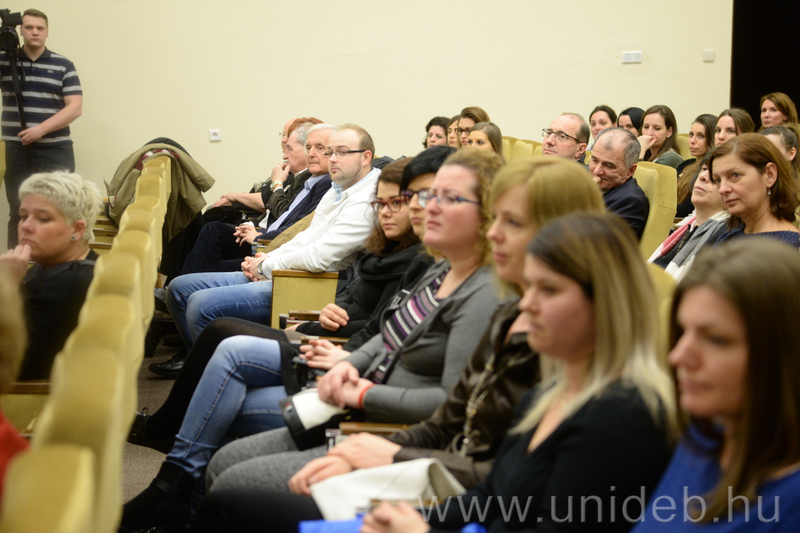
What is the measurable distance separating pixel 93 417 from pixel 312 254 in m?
2.05

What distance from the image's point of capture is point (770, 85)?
→ 6961mm

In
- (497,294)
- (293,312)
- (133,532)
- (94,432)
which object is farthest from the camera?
(293,312)

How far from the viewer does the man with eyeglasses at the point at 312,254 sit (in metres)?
2.96

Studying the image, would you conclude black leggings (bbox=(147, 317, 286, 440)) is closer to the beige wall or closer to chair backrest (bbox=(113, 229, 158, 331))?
chair backrest (bbox=(113, 229, 158, 331))

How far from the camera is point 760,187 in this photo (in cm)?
229

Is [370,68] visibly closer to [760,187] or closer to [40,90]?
[40,90]

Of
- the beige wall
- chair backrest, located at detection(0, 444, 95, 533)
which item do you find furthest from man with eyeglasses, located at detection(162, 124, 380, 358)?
the beige wall

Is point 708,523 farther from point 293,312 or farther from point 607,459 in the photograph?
point 293,312

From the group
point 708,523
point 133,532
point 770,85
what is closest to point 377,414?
point 133,532

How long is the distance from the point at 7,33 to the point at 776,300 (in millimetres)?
5780

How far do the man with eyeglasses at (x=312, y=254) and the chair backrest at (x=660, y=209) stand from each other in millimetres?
1217

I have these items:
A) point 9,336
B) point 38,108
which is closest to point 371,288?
point 9,336

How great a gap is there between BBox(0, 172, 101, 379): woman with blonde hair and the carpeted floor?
19.7 inches

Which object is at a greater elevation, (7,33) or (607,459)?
(7,33)
